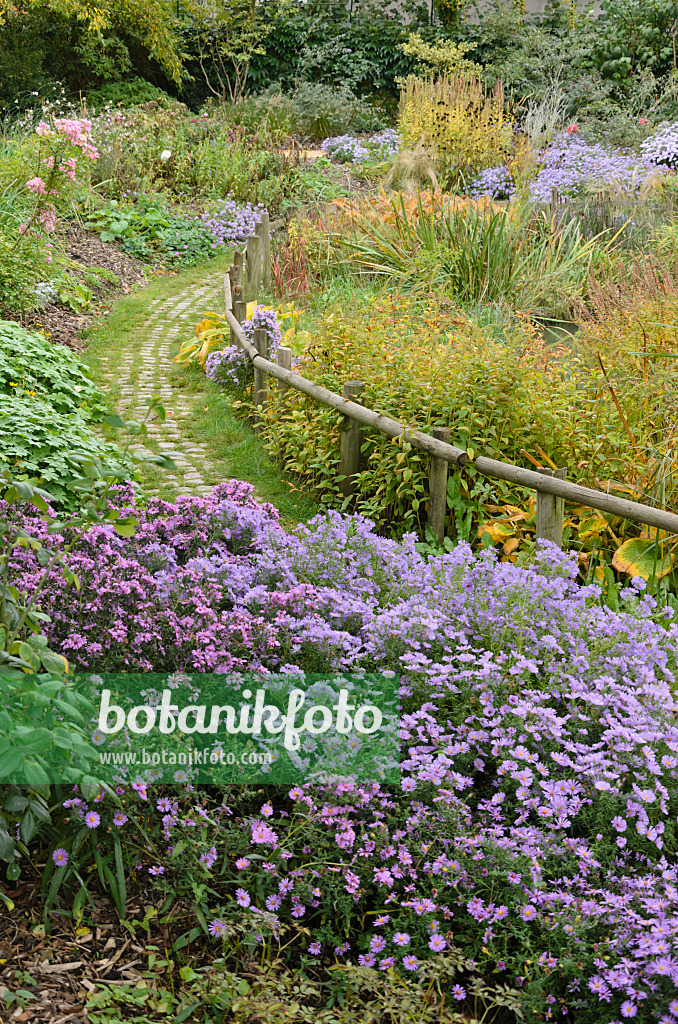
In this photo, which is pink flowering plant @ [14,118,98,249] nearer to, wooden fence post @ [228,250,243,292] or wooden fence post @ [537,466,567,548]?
wooden fence post @ [228,250,243,292]

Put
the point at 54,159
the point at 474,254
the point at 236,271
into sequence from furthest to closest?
the point at 236,271 < the point at 54,159 < the point at 474,254

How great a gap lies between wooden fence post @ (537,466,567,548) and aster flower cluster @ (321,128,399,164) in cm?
1124

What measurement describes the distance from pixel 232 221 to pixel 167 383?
600 cm

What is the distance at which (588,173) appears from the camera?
10.9 meters

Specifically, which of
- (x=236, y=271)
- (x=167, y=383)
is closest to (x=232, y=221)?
(x=236, y=271)

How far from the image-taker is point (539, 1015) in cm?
220

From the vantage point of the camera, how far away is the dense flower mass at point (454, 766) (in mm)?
2244

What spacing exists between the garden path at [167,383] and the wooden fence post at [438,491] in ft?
4.50

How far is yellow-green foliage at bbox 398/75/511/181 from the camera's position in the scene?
11.6 metres

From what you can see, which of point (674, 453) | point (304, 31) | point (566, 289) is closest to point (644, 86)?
point (304, 31)

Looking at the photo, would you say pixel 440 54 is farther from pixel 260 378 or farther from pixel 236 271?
pixel 260 378

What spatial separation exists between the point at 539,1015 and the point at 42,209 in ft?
26.9

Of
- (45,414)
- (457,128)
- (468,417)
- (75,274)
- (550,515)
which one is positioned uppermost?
(457,128)

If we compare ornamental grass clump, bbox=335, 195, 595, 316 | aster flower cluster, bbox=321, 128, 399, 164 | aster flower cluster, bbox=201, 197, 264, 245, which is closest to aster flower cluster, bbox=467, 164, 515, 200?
ornamental grass clump, bbox=335, 195, 595, 316
